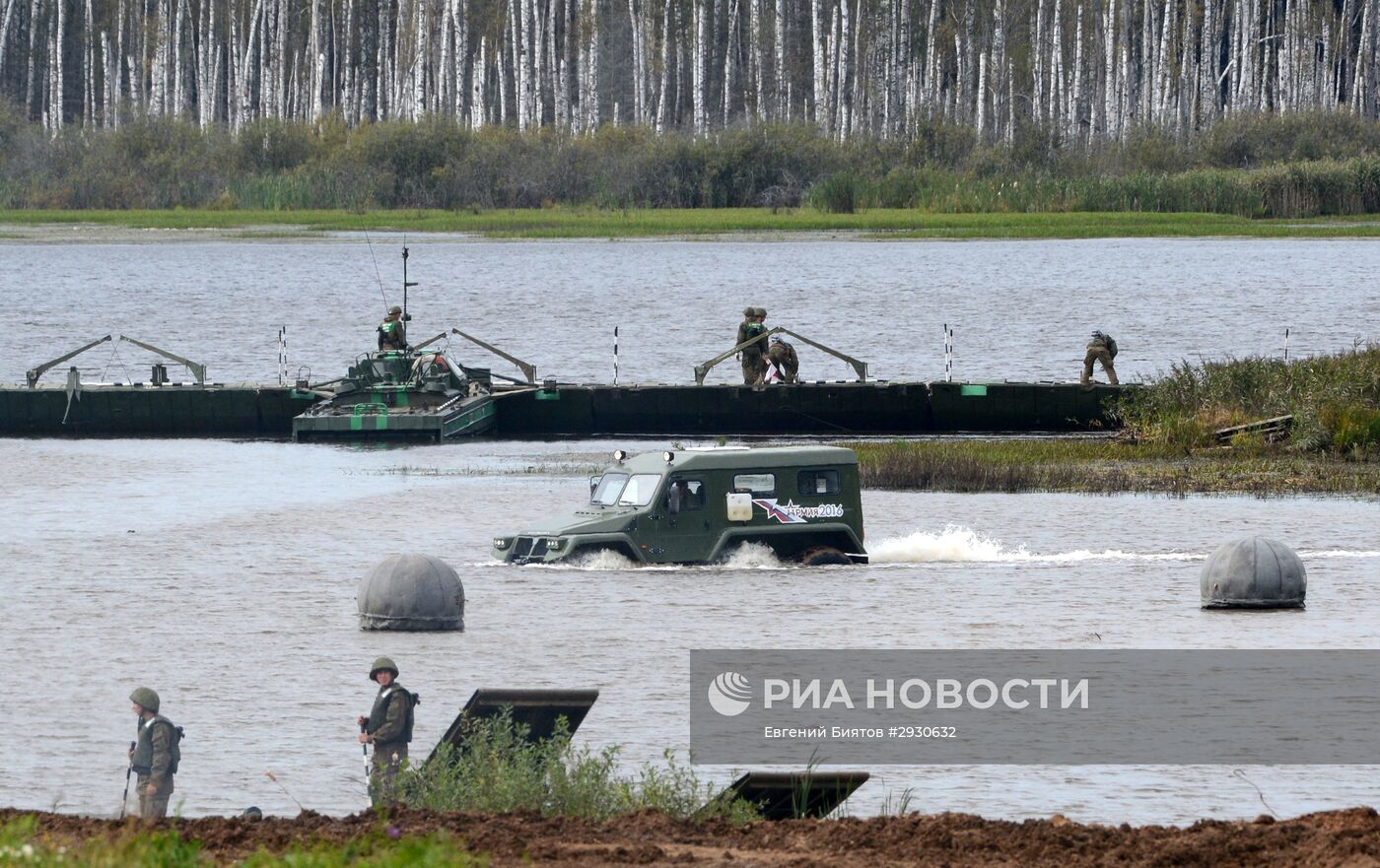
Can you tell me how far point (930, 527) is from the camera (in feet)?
100

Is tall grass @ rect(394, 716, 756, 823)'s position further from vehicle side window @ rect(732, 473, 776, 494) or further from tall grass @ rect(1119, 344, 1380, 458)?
tall grass @ rect(1119, 344, 1380, 458)

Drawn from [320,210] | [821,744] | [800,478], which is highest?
[320,210]

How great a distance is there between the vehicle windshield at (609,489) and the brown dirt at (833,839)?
1222cm

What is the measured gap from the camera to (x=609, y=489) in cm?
2511

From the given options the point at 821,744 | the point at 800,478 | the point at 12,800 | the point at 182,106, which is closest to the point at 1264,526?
the point at 800,478

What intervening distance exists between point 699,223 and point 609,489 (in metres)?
63.4

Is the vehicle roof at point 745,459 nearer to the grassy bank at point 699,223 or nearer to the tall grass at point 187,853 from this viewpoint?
the tall grass at point 187,853

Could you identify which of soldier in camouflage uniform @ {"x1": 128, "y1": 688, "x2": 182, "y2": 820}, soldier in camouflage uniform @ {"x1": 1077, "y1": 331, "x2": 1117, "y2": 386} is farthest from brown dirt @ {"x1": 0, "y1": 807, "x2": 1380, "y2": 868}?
soldier in camouflage uniform @ {"x1": 1077, "y1": 331, "x2": 1117, "y2": 386}

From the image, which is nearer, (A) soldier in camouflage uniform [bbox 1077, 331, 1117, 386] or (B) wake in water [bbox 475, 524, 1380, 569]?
(B) wake in water [bbox 475, 524, 1380, 569]

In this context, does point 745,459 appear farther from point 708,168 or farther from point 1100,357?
point 708,168

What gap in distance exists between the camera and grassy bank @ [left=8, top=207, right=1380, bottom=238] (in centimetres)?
8200

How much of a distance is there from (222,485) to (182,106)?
88.3m

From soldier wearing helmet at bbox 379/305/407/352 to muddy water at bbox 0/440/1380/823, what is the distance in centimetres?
369

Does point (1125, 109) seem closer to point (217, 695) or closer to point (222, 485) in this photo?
point (222, 485)
